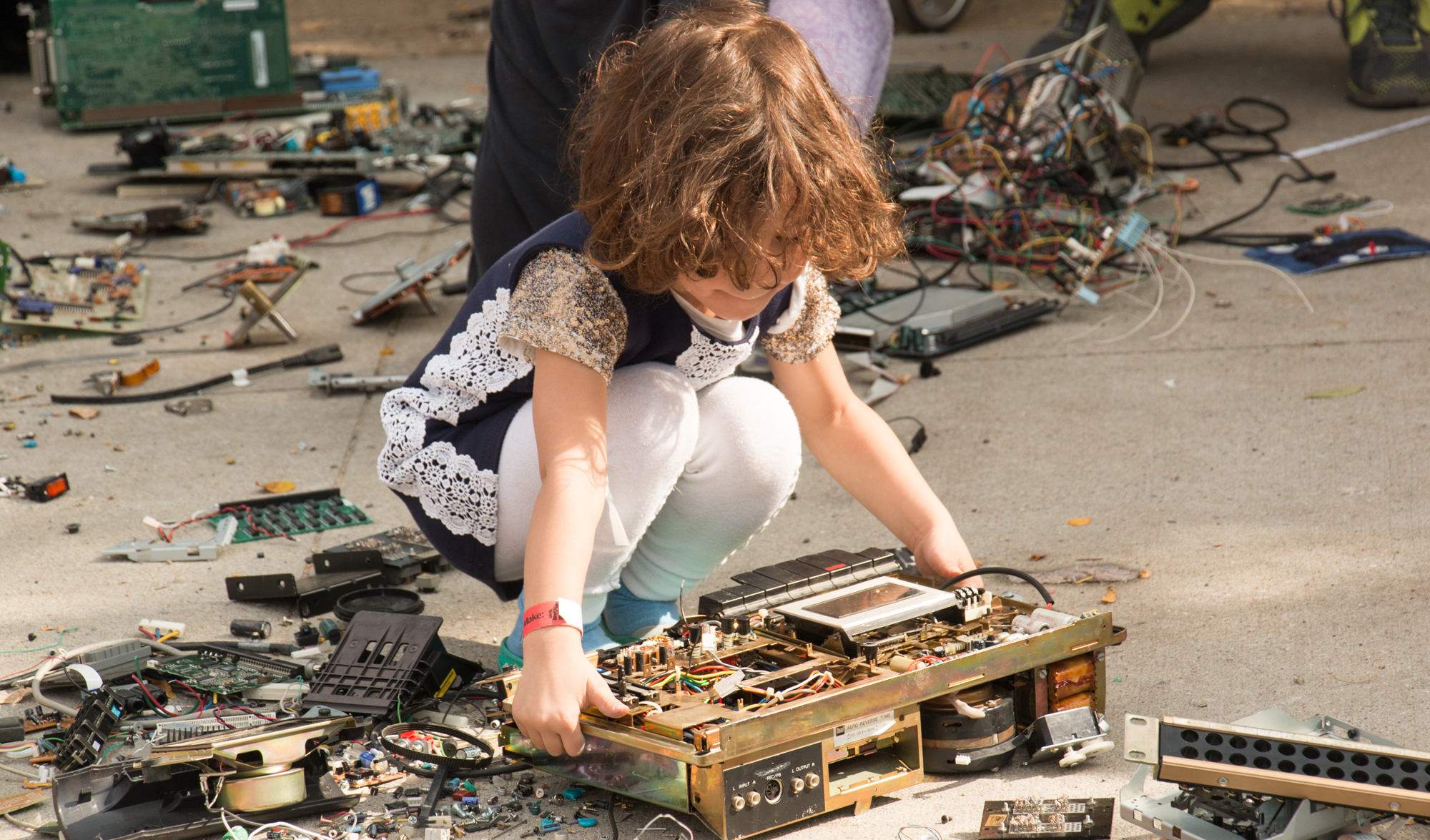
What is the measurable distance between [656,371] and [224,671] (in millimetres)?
830

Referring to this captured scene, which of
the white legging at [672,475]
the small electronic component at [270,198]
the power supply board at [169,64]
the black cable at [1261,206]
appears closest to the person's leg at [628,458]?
the white legging at [672,475]

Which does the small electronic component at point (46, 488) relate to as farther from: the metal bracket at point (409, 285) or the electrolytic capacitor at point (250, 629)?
the metal bracket at point (409, 285)

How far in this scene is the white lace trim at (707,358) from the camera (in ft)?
5.94

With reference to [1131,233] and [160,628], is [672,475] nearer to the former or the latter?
[160,628]

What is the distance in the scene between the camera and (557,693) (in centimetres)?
147

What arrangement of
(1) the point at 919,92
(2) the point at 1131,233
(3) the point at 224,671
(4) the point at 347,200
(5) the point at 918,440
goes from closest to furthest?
(3) the point at 224,671 → (5) the point at 918,440 → (2) the point at 1131,233 → (4) the point at 347,200 → (1) the point at 919,92

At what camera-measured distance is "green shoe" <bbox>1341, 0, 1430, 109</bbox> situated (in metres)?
5.44

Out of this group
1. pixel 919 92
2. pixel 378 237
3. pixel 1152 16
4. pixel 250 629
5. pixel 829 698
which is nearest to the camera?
pixel 829 698

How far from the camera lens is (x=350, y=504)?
8.78 feet

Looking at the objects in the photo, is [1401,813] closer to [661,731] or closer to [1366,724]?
[1366,724]

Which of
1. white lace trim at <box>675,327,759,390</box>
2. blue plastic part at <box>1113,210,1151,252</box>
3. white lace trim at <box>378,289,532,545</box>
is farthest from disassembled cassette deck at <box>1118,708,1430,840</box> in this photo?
blue plastic part at <box>1113,210,1151,252</box>

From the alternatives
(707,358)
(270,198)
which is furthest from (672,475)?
(270,198)

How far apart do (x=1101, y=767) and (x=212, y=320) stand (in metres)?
3.31

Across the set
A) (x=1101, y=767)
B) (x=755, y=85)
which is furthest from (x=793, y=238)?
(x=1101, y=767)
